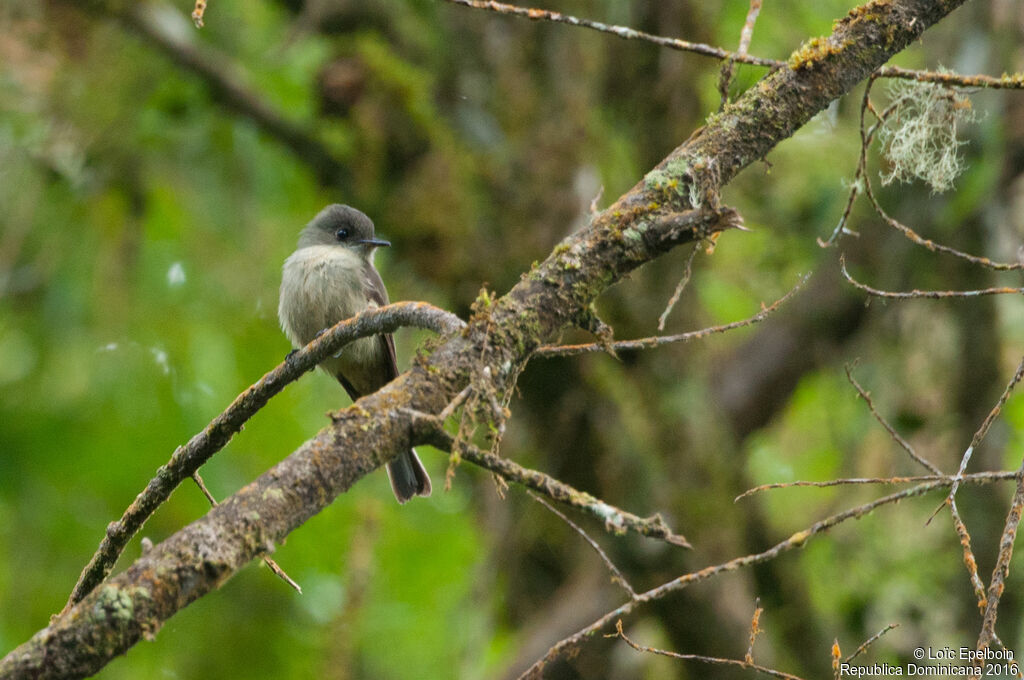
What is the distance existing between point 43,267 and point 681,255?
14.6ft

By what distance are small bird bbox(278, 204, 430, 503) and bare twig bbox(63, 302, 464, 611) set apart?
2652 millimetres

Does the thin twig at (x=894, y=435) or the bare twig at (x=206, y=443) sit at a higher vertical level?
the bare twig at (x=206, y=443)

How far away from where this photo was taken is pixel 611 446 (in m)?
6.45

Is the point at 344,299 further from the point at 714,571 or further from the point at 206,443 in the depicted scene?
the point at 714,571

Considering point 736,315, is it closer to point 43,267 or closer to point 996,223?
point 996,223

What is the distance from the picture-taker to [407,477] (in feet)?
17.3

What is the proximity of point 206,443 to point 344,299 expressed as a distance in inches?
117

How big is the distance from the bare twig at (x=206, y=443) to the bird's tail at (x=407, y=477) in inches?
110

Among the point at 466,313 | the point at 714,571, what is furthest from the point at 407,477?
the point at 714,571

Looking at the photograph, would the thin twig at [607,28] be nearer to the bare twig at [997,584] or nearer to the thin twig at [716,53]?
the thin twig at [716,53]

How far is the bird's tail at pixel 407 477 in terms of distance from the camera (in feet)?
17.3

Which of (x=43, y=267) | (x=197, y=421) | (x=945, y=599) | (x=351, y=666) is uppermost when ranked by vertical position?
(x=43, y=267)

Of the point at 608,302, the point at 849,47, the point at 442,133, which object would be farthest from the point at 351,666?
the point at 849,47

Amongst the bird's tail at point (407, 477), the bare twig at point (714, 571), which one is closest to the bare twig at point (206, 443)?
the bare twig at point (714, 571)
